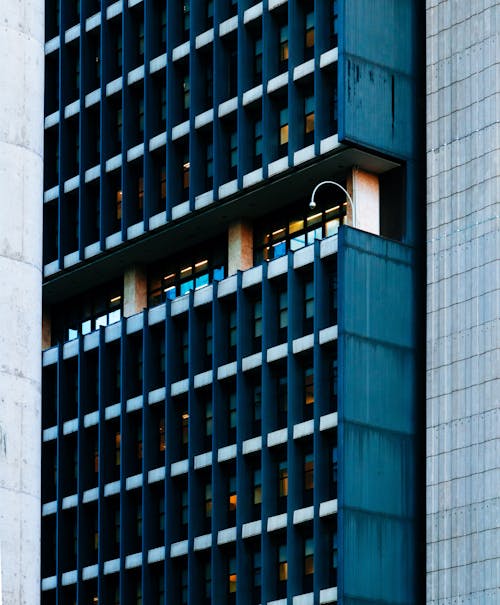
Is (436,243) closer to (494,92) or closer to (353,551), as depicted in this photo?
(494,92)

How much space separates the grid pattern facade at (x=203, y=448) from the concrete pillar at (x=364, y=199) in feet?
8.28

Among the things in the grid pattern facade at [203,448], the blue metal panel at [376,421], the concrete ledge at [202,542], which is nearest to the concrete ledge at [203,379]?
the grid pattern facade at [203,448]

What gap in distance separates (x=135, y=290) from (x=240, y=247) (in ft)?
27.2

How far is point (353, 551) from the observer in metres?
88.9

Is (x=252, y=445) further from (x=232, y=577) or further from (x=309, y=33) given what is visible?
(x=309, y=33)

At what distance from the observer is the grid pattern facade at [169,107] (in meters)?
96.6

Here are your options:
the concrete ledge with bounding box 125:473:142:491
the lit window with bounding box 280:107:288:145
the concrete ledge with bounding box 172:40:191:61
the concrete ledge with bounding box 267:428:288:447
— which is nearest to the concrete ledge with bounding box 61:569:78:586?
the concrete ledge with bounding box 125:473:142:491

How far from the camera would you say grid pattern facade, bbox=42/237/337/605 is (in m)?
92.2

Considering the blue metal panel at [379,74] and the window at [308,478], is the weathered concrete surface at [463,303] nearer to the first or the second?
the blue metal panel at [379,74]

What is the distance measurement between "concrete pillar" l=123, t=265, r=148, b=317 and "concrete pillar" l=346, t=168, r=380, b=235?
15136 millimetres

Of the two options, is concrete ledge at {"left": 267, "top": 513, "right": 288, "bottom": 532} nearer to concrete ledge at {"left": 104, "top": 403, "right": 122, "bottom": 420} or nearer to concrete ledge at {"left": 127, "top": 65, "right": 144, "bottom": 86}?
concrete ledge at {"left": 104, "top": 403, "right": 122, "bottom": 420}

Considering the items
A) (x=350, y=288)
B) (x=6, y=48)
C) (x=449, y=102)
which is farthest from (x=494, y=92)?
(x=6, y=48)

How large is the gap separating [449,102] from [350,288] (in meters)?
9.12

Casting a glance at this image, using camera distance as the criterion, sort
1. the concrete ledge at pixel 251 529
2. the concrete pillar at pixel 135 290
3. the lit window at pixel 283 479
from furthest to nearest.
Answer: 1. the concrete pillar at pixel 135 290
2. the concrete ledge at pixel 251 529
3. the lit window at pixel 283 479
